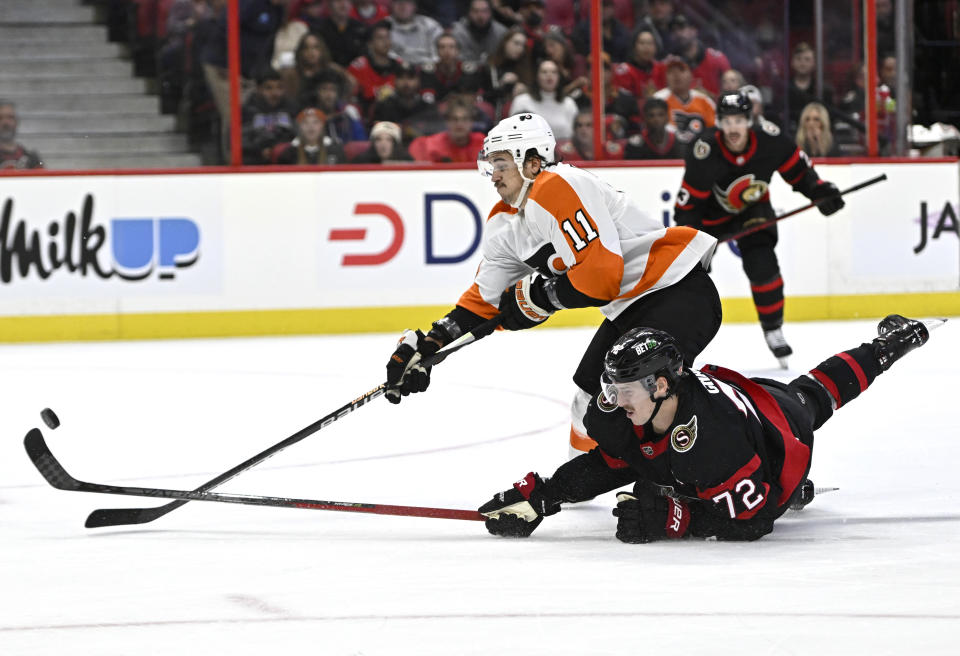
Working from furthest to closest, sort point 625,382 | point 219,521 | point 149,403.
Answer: point 149,403, point 219,521, point 625,382

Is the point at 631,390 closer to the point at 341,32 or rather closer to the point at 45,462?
the point at 45,462

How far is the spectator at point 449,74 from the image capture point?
7809 mm

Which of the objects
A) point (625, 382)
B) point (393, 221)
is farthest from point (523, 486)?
point (393, 221)

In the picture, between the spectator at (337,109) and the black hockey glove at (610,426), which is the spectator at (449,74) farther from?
the black hockey glove at (610,426)

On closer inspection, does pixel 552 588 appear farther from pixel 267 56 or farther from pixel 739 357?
pixel 267 56

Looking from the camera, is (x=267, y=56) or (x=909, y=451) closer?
(x=909, y=451)

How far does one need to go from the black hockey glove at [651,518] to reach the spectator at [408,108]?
5.21 metres

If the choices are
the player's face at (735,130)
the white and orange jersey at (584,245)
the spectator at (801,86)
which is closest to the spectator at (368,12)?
the spectator at (801,86)

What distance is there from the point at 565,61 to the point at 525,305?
4817 millimetres

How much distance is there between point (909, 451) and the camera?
3959 mm

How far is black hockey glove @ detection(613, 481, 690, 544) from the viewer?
9.39ft

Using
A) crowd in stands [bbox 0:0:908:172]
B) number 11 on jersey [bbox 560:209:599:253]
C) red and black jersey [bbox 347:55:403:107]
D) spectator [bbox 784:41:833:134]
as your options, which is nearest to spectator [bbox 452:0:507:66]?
crowd in stands [bbox 0:0:908:172]

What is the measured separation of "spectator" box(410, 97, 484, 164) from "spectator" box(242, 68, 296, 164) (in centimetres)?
74

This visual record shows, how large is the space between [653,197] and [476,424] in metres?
3.58
